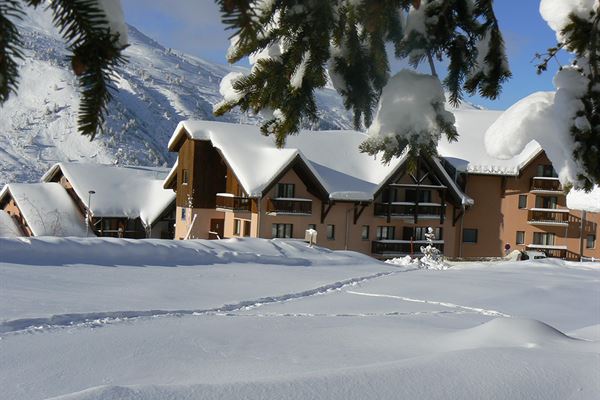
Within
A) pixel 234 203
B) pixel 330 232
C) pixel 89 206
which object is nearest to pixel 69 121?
pixel 89 206

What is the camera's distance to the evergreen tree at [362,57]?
296cm

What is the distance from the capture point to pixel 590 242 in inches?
1432

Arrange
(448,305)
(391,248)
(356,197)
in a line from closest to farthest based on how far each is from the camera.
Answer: (448,305) → (356,197) → (391,248)

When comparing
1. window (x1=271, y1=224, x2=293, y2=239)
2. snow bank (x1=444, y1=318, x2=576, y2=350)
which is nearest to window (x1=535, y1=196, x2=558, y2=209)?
window (x1=271, y1=224, x2=293, y2=239)

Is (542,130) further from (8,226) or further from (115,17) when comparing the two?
(8,226)

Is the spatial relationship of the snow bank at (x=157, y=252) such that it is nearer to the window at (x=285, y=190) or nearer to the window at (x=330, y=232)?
the window at (x=285, y=190)

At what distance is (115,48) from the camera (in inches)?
58.0

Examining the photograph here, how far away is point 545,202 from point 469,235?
459 cm

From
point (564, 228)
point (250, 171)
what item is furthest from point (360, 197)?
point (564, 228)

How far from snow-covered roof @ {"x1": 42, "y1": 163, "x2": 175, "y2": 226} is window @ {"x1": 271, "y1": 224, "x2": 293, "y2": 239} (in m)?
9.50

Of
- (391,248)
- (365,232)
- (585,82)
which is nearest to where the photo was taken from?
(585,82)

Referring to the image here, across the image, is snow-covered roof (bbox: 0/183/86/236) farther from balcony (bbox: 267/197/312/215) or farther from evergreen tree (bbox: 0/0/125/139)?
evergreen tree (bbox: 0/0/125/139)

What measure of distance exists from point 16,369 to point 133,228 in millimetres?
32680

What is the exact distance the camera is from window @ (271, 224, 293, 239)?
29.4 meters
